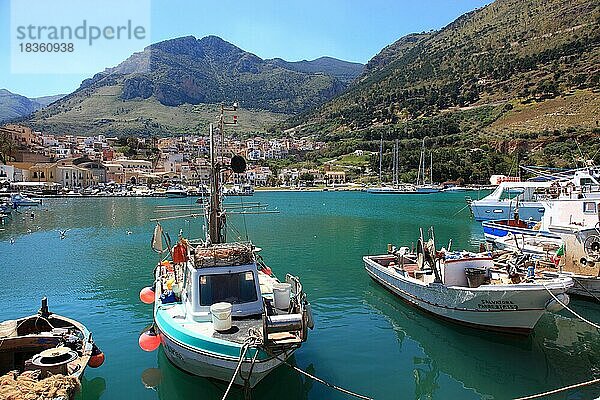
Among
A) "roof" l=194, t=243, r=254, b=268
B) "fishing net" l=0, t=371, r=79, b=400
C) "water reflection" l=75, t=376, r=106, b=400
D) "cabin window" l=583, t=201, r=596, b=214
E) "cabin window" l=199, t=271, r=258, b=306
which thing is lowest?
"water reflection" l=75, t=376, r=106, b=400

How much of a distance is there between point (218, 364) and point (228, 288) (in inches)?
84.0

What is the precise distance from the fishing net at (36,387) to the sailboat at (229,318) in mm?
2543

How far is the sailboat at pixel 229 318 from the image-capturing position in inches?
391

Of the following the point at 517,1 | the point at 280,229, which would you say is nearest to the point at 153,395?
the point at 280,229

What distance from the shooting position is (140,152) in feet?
543

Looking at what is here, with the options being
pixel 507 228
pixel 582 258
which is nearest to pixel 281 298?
pixel 582 258

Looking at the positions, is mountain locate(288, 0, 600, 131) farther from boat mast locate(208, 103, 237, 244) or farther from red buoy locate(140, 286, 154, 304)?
red buoy locate(140, 286, 154, 304)

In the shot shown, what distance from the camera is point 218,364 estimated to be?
10.1 m

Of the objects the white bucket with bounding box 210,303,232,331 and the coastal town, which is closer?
the white bucket with bounding box 210,303,232,331

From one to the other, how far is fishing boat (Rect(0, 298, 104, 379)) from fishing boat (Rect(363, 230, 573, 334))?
9915mm

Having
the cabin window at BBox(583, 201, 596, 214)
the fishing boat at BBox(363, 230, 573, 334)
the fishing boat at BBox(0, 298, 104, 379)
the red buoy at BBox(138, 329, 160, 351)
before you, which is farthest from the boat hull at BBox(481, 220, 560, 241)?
the fishing boat at BBox(0, 298, 104, 379)

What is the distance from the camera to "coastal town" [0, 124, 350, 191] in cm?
11654

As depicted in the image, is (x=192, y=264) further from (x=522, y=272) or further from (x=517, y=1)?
(x=517, y=1)

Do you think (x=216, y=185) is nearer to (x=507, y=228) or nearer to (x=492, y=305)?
(x=492, y=305)
